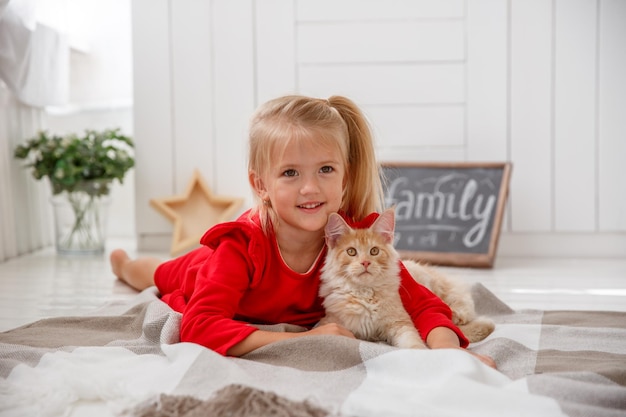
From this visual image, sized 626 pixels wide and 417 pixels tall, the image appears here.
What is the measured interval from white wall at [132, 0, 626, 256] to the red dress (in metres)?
1.59

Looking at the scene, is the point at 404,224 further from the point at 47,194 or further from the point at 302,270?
the point at 47,194

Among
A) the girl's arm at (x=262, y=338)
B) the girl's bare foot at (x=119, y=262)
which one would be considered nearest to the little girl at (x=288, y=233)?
the girl's arm at (x=262, y=338)

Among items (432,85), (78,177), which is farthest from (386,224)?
(78,177)

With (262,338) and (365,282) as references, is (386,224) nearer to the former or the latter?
(365,282)

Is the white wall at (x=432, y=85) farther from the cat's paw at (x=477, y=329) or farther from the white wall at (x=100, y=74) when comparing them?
the cat's paw at (x=477, y=329)

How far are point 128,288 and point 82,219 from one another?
870 millimetres

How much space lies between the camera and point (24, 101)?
312 centimetres

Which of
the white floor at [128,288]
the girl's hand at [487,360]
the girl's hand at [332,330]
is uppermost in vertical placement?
the girl's hand at [332,330]

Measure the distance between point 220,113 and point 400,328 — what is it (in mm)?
1985

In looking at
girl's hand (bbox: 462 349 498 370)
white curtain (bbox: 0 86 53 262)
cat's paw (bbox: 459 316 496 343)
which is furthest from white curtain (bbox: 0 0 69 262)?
girl's hand (bbox: 462 349 498 370)

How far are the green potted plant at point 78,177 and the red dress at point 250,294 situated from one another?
155 centimetres

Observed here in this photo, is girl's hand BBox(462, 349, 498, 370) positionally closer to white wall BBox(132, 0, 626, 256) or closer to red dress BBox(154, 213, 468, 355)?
red dress BBox(154, 213, 468, 355)

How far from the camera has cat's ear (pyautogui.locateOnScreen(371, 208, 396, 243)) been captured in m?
1.52

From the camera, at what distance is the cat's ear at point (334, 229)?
1.52m
